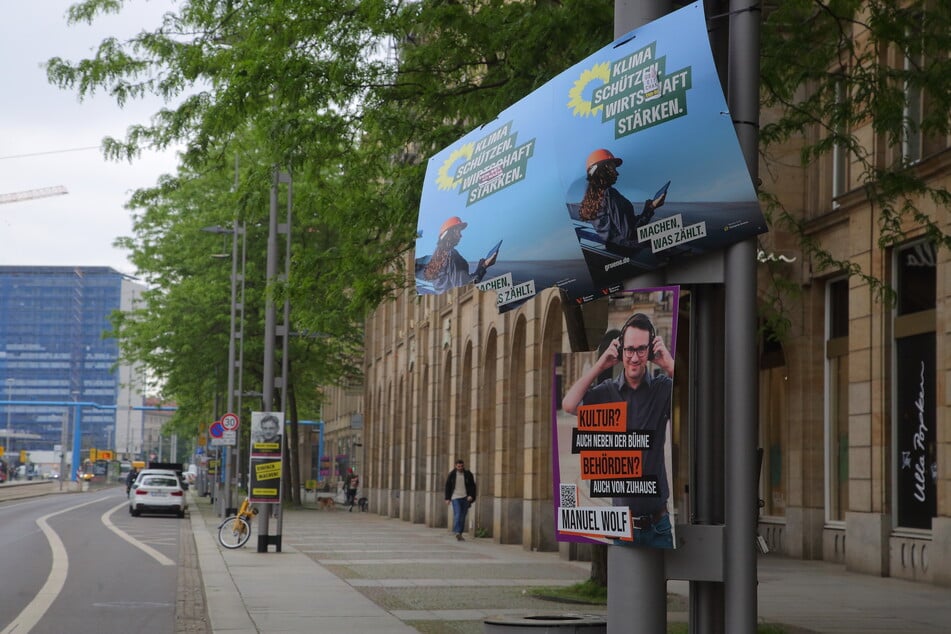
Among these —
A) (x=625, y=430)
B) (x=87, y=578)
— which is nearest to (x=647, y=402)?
(x=625, y=430)

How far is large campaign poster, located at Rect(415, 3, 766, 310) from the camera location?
5988 mm

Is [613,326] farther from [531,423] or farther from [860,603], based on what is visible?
[531,423]

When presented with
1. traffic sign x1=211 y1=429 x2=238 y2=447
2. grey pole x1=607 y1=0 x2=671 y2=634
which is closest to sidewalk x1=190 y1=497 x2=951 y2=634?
grey pole x1=607 y1=0 x2=671 y2=634

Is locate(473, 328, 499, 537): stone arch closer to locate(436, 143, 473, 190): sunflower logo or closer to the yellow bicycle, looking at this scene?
the yellow bicycle

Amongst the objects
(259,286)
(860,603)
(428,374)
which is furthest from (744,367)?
(259,286)

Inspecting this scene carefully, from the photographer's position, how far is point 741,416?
20.1ft

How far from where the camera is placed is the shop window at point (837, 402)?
2427 centimetres

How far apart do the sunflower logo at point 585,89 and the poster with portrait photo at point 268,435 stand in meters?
19.9

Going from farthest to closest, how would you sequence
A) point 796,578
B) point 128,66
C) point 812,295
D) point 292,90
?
1. point 812,295
2. point 796,578
3. point 128,66
4. point 292,90

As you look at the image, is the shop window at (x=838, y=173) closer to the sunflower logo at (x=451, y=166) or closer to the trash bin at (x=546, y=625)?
the sunflower logo at (x=451, y=166)

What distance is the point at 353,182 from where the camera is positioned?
623 inches

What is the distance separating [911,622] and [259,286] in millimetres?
41999

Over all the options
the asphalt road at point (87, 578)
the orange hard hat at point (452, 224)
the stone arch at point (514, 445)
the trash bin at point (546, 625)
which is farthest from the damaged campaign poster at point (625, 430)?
the stone arch at point (514, 445)

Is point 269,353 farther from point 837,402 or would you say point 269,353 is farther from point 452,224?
point 452,224
